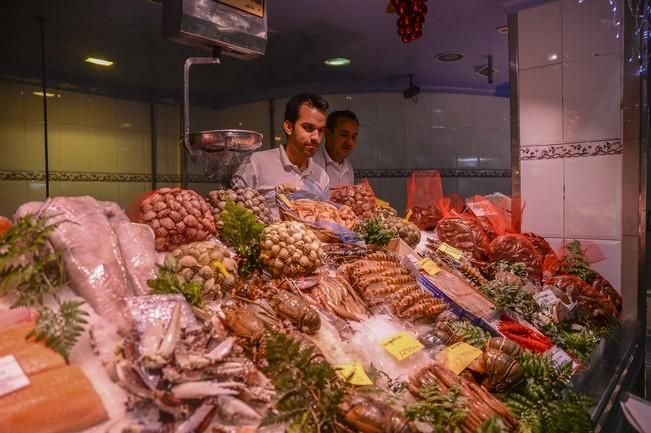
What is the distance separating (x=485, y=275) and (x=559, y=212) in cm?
144

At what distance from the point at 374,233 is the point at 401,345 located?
3.85 ft

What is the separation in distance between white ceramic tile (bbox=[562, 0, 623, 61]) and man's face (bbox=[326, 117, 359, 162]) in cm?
249

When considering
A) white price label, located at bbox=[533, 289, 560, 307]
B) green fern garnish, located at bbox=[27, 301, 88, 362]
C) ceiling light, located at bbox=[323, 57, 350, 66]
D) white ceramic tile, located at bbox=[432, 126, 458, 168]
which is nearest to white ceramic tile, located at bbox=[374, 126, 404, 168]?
white ceramic tile, located at bbox=[432, 126, 458, 168]

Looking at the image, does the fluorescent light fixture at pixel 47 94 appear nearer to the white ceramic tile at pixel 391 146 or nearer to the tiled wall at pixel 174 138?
the tiled wall at pixel 174 138

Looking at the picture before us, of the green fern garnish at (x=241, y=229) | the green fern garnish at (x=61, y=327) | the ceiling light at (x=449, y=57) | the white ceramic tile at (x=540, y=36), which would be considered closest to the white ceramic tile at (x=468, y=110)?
the ceiling light at (x=449, y=57)

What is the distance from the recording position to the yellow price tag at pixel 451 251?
3.50 m

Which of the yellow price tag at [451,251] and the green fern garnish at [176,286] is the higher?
the green fern garnish at [176,286]

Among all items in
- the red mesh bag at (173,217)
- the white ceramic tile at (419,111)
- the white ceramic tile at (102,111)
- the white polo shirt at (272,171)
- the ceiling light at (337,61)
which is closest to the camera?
the red mesh bag at (173,217)

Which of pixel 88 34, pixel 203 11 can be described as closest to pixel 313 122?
pixel 203 11

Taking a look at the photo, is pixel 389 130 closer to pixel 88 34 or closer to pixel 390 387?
pixel 88 34

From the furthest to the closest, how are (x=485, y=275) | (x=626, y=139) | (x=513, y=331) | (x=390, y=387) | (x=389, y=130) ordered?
1. (x=389, y=130)
2. (x=626, y=139)
3. (x=485, y=275)
4. (x=513, y=331)
5. (x=390, y=387)

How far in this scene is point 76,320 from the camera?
1575 millimetres

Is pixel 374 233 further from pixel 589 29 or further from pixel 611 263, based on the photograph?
pixel 589 29

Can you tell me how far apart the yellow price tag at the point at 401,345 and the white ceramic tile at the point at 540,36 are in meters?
3.46
